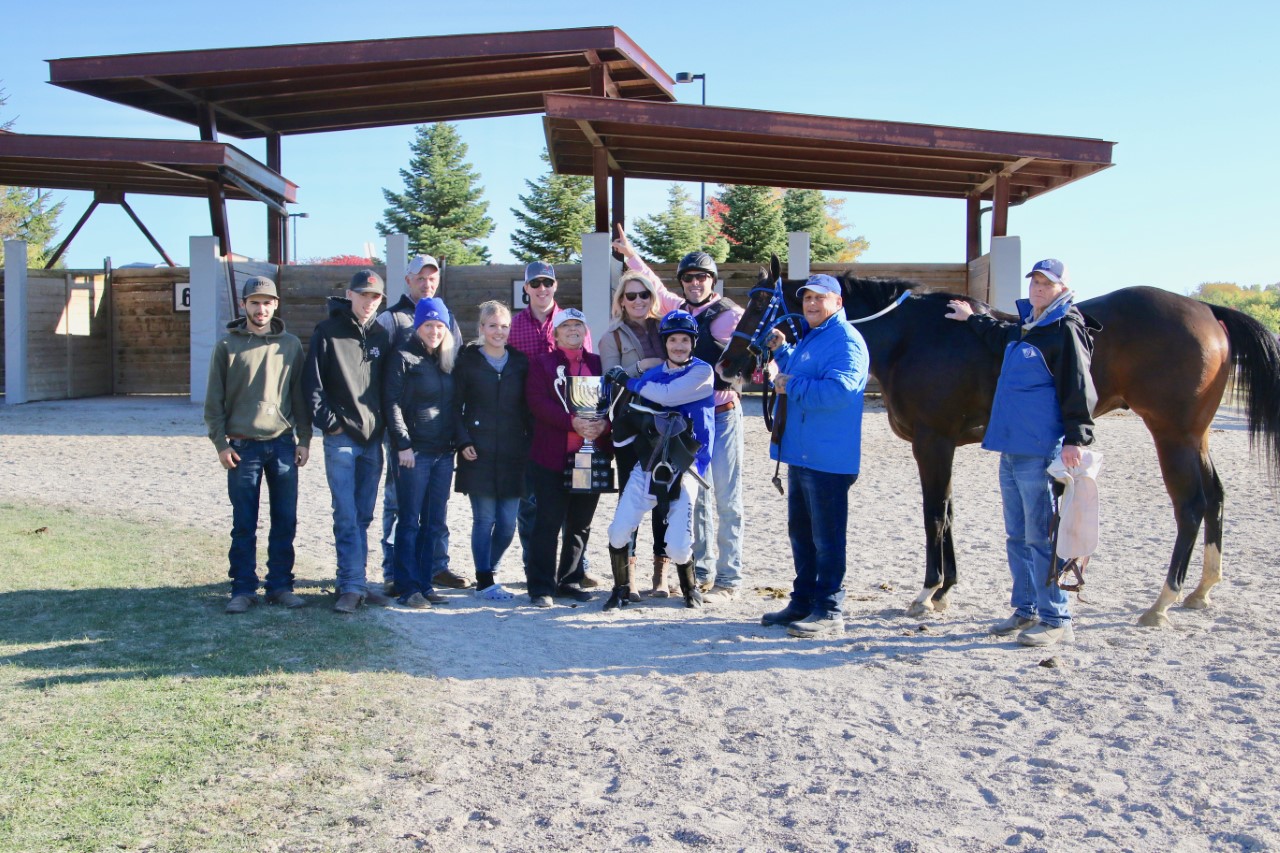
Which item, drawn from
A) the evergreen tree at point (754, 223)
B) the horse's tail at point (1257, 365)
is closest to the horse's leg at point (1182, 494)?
the horse's tail at point (1257, 365)

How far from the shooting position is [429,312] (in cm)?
579

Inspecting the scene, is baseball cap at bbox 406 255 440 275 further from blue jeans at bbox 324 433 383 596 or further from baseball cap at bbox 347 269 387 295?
blue jeans at bbox 324 433 383 596

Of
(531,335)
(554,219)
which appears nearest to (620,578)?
(531,335)

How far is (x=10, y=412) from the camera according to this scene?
1500cm

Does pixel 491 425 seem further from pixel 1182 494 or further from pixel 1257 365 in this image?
pixel 1257 365

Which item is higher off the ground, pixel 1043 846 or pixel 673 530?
pixel 673 530

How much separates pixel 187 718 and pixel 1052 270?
4436 millimetres

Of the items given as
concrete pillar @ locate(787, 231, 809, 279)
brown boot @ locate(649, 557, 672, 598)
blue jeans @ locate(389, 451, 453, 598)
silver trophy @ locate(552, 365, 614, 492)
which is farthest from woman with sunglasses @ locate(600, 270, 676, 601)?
concrete pillar @ locate(787, 231, 809, 279)

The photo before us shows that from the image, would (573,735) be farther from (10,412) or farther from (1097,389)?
(10,412)

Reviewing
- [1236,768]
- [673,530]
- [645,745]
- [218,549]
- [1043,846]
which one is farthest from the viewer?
[218,549]

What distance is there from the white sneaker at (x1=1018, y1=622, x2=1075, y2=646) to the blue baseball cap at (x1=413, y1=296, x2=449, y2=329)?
3576 millimetres

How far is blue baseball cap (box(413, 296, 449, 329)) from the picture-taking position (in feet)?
19.0

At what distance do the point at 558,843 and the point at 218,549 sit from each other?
4.90 meters

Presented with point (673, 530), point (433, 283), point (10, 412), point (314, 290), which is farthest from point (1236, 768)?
point (10, 412)
